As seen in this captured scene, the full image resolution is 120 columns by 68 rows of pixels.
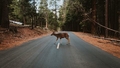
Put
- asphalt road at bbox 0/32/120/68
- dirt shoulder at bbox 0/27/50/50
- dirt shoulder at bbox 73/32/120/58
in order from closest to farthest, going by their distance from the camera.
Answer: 1. asphalt road at bbox 0/32/120/68
2. dirt shoulder at bbox 73/32/120/58
3. dirt shoulder at bbox 0/27/50/50

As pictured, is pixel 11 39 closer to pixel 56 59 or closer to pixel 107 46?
pixel 107 46

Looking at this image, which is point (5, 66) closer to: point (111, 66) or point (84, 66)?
point (84, 66)

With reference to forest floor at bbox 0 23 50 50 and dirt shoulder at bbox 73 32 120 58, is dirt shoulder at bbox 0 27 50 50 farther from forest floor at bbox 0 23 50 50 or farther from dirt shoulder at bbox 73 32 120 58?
dirt shoulder at bbox 73 32 120 58

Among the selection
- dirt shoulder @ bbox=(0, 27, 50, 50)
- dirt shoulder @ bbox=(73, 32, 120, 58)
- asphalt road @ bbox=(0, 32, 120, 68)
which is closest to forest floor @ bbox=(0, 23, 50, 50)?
dirt shoulder @ bbox=(0, 27, 50, 50)

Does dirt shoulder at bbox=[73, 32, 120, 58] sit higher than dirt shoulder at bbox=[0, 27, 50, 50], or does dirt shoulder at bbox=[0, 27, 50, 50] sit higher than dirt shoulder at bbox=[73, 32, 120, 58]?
dirt shoulder at bbox=[0, 27, 50, 50]

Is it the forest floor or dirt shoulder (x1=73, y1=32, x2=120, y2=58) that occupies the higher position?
the forest floor

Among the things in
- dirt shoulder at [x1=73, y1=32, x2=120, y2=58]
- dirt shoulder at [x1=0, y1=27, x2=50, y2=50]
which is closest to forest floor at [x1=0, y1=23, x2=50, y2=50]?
dirt shoulder at [x1=0, y1=27, x2=50, y2=50]

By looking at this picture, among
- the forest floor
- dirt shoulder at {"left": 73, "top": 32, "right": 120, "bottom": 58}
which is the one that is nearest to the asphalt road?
dirt shoulder at {"left": 73, "top": 32, "right": 120, "bottom": 58}

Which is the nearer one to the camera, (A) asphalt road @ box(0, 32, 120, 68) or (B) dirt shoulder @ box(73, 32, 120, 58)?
(A) asphalt road @ box(0, 32, 120, 68)

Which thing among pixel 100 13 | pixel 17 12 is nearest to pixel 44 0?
pixel 17 12

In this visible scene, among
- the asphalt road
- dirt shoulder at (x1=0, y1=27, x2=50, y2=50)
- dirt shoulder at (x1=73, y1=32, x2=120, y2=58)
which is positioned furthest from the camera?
dirt shoulder at (x1=0, y1=27, x2=50, y2=50)

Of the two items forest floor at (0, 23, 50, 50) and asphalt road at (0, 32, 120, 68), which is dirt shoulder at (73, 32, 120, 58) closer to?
asphalt road at (0, 32, 120, 68)

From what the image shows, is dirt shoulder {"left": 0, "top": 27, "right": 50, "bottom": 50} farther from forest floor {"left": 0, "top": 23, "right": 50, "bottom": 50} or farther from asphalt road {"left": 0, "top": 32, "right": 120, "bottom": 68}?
asphalt road {"left": 0, "top": 32, "right": 120, "bottom": 68}

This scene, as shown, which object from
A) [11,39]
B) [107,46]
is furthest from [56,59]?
[11,39]
